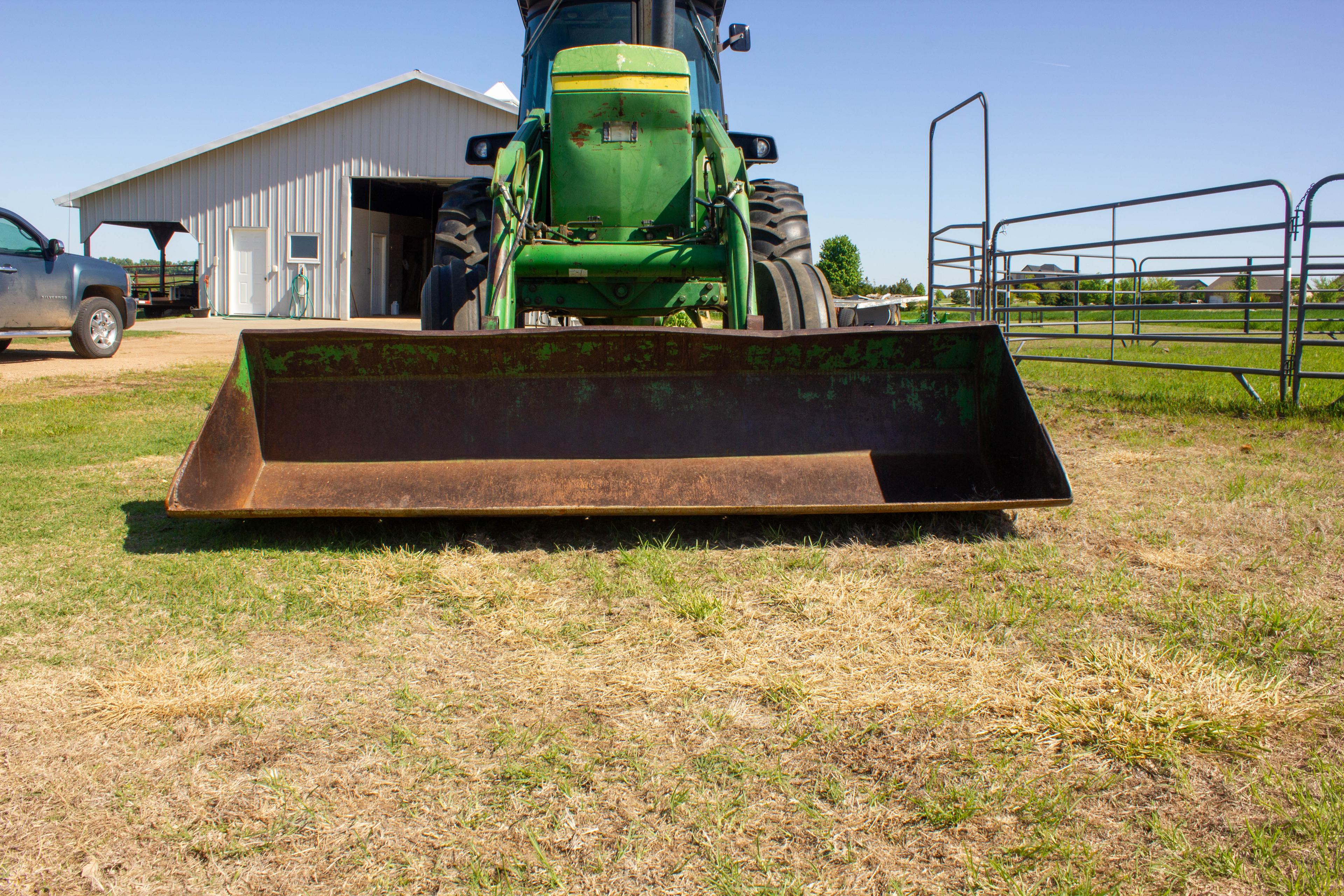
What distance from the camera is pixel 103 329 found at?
38.2ft

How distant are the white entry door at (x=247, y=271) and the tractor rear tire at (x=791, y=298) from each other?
57.0 feet

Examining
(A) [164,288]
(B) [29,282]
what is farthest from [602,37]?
(A) [164,288]

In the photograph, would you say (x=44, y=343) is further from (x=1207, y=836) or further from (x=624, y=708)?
(x=1207, y=836)

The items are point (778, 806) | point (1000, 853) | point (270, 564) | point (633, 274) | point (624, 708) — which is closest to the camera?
point (1000, 853)

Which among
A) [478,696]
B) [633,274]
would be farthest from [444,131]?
[478,696]

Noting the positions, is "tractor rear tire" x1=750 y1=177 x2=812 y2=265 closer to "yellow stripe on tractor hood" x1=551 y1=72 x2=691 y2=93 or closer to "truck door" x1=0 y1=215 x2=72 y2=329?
"yellow stripe on tractor hood" x1=551 y1=72 x2=691 y2=93

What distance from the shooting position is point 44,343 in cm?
1461

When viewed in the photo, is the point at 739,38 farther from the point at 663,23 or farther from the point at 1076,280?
the point at 1076,280

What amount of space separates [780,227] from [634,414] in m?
3.09

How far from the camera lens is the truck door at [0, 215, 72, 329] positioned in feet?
33.6

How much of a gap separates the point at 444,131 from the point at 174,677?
18.4 meters

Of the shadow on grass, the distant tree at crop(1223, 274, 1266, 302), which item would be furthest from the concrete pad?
the distant tree at crop(1223, 274, 1266, 302)

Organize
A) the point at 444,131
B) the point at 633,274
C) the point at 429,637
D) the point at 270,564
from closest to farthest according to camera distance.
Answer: the point at 429,637
the point at 270,564
the point at 633,274
the point at 444,131

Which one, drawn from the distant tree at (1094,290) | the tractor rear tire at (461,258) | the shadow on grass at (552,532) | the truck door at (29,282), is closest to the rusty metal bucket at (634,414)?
the shadow on grass at (552,532)
